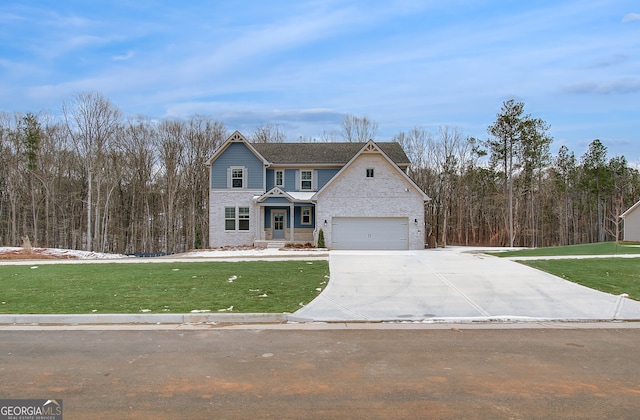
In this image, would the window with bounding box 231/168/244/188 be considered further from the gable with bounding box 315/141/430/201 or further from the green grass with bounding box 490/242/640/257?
the green grass with bounding box 490/242/640/257

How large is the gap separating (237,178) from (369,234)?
10204mm

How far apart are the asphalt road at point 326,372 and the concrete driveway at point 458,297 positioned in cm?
134

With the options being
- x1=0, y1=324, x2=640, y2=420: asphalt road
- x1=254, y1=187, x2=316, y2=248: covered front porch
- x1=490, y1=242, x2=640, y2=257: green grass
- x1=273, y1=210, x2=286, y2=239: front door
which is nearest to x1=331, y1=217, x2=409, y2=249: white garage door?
x1=254, y1=187, x2=316, y2=248: covered front porch

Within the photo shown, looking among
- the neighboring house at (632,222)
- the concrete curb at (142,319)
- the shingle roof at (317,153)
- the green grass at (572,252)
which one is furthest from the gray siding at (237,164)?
the neighboring house at (632,222)

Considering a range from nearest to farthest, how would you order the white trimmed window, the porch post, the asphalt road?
the asphalt road
the porch post
the white trimmed window

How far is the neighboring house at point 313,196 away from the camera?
1203 inches

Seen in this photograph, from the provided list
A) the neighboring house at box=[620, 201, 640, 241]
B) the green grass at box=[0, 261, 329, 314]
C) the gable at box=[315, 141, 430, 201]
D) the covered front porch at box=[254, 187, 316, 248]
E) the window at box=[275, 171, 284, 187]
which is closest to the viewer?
the green grass at box=[0, 261, 329, 314]

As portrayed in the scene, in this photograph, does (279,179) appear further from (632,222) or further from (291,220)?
(632,222)

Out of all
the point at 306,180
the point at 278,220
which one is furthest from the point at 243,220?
the point at 306,180

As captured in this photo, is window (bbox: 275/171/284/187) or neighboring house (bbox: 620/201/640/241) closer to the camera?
window (bbox: 275/171/284/187)

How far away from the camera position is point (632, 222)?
122 ft

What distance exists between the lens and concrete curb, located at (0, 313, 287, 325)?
1007 centimetres

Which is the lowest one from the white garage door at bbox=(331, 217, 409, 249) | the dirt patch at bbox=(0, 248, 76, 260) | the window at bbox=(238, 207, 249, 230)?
the dirt patch at bbox=(0, 248, 76, 260)

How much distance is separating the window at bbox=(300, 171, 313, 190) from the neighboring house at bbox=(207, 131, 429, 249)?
7 centimetres
